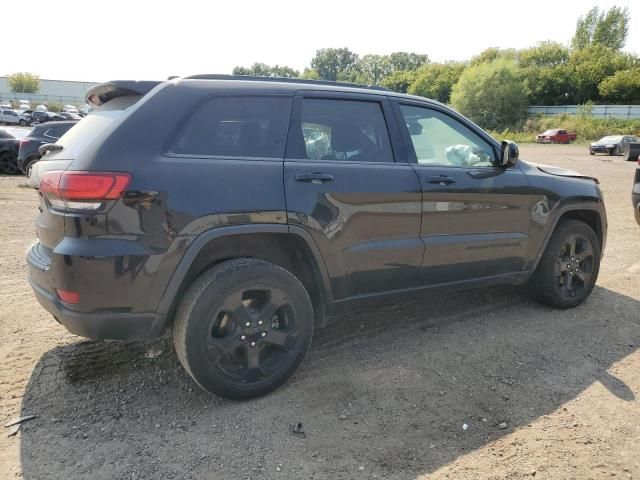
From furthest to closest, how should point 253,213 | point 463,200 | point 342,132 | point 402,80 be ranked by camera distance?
point 402,80 → point 463,200 → point 342,132 → point 253,213

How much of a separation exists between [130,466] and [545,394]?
7.93 feet

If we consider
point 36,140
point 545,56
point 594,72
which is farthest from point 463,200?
point 545,56

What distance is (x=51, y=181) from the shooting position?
2676 millimetres

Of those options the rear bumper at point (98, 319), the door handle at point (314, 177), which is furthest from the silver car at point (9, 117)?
the door handle at point (314, 177)

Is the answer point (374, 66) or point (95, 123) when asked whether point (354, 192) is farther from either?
point (374, 66)

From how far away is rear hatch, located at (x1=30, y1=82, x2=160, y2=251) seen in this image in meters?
2.57

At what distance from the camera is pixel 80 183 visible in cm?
257

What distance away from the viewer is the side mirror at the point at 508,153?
13.0 ft

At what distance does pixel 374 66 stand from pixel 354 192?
150m

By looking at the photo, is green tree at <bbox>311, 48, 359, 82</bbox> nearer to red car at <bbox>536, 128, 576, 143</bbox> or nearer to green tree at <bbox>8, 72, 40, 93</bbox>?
green tree at <bbox>8, 72, 40, 93</bbox>

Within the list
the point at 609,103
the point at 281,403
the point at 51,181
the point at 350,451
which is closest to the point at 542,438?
A: the point at 350,451

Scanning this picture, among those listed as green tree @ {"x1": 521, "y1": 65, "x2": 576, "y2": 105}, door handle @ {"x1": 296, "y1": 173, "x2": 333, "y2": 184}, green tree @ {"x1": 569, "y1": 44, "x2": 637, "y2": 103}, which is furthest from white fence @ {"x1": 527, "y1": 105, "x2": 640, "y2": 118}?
door handle @ {"x1": 296, "y1": 173, "x2": 333, "y2": 184}

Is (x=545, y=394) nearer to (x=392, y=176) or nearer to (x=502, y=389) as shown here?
(x=502, y=389)

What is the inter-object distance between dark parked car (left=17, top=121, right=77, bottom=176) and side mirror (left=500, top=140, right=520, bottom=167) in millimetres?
11668
